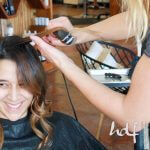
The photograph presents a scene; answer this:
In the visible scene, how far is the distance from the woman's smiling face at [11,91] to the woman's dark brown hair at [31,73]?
16 mm

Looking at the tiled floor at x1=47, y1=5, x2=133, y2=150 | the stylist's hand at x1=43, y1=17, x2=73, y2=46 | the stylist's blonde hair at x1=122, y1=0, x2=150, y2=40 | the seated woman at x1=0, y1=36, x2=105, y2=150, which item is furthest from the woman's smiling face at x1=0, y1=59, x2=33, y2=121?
the tiled floor at x1=47, y1=5, x2=133, y2=150

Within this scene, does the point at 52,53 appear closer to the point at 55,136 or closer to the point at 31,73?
the point at 31,73

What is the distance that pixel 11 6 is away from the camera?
2.98 meters

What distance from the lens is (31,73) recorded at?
120 cm

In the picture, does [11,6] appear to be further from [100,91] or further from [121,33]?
[100,91]

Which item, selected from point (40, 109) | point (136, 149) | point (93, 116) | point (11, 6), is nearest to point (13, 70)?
point (40, 109)

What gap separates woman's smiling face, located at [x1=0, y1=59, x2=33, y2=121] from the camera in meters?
1.17

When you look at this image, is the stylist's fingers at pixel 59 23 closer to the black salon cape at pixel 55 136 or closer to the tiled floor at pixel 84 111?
the black salon cape at pixel 55 136

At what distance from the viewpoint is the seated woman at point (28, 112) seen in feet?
3.86

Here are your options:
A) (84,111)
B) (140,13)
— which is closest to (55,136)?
(140,13)

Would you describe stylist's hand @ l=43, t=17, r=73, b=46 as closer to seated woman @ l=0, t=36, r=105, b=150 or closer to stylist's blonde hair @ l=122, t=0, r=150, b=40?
seated woman @ l=0, t=36, r=105, b=150

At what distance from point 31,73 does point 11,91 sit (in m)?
0.09

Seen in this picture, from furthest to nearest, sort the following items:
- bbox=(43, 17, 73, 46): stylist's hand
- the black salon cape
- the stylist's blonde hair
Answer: the black salon cape < bbox=(43, 17, 73, 46): stylist's hand < the stylist's blonde hair

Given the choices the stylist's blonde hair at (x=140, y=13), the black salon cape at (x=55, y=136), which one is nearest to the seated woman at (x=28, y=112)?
the black salon cape at (x=55, y=136)
